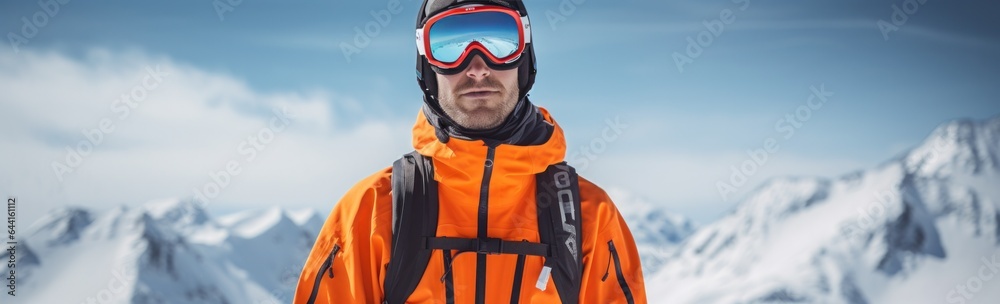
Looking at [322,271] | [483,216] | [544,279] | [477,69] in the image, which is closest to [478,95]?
[477,69]

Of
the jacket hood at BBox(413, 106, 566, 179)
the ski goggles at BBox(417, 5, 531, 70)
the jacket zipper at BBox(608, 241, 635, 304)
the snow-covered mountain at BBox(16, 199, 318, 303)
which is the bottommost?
the snow-covered mountain at BBox(16, 199, 318, 303)

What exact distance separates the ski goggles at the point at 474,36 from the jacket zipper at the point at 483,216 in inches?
25.2

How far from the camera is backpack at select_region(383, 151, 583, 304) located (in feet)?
14.3

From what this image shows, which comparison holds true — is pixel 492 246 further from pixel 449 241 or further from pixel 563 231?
pixel 563 231

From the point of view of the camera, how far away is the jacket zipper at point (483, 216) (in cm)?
453

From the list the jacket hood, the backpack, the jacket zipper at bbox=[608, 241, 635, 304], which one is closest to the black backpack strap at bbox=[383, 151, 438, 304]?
the backpack

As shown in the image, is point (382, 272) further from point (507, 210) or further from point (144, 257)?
point (144, 257)

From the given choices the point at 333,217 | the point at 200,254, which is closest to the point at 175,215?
the point at 200,254

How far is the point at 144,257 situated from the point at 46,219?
1280 inches

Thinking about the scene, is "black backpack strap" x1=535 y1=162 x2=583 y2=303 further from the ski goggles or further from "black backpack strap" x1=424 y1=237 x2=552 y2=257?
the ski goggles

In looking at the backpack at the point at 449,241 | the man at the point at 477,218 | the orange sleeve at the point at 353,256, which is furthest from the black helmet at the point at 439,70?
the orange sleeve at the point at 353,256

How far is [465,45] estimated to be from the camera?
482cm

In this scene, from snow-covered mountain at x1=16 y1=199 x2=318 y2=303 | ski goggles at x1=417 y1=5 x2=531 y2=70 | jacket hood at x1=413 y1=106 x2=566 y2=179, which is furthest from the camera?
snow-covered mountain at x1=16 y1=199 x2=318 y2=303

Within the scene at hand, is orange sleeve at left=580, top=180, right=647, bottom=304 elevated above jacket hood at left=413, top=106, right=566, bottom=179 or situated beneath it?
situated beneath
